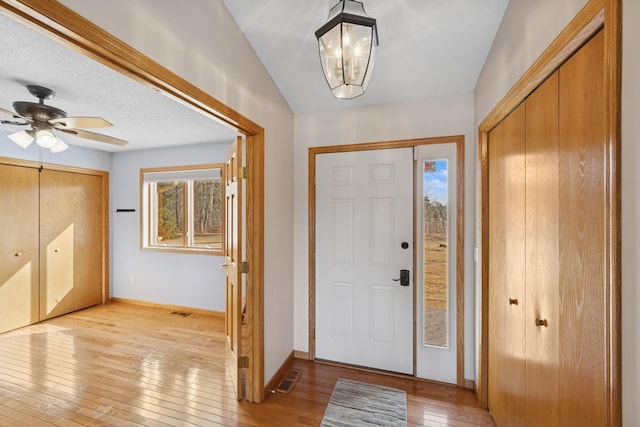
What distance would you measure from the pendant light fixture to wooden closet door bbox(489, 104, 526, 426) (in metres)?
0.92

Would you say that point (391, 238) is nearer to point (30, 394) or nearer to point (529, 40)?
point (529, 40)

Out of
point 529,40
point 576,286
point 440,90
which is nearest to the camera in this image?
point 576,286

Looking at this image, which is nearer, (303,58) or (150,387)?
(303,58)

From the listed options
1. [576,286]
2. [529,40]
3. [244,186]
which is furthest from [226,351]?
[529,40]

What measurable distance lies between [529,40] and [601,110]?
2.18 ft

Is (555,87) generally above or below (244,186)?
above

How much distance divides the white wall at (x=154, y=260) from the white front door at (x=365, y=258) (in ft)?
6.16

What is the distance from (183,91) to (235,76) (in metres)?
0.53

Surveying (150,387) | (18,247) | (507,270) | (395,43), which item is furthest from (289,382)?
(18,247)

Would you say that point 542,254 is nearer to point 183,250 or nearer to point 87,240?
point 183,250

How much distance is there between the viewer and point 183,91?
4.54 feet

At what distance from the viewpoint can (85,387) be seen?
7.30 ft

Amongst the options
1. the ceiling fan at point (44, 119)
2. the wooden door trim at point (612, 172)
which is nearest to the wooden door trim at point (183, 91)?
the ceiling fan at point (44, 119)

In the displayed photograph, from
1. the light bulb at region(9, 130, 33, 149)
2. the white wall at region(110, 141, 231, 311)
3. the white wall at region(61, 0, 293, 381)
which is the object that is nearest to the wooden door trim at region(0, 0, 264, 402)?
the white wall at region(61, 0, 293, 381)
